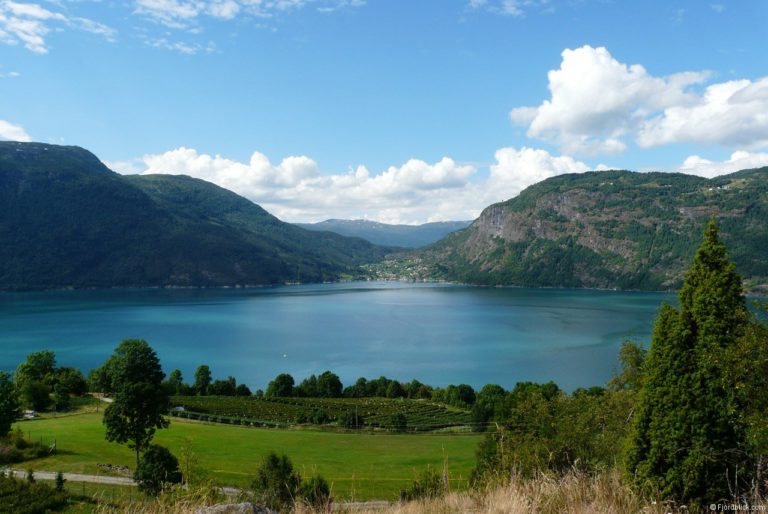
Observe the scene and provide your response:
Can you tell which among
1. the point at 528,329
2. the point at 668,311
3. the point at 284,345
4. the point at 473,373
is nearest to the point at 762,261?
the point at 528,329

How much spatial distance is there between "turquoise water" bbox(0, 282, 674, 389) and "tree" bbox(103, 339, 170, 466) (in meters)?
44.3

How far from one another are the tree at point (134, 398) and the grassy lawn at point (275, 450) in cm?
206

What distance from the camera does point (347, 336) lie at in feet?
340

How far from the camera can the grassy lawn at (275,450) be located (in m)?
23.8

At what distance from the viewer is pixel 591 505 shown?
4.37 metres

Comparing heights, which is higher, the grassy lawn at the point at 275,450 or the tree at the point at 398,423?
the grassy lawn at the point at 275,450

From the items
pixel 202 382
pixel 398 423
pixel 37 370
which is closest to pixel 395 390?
pixel 398 423

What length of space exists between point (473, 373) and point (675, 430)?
66690mm

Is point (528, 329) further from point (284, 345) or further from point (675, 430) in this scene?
point (675, 430)

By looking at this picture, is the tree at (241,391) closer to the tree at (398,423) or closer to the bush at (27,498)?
the tree at (398,423)

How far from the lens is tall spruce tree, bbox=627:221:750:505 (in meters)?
6.88

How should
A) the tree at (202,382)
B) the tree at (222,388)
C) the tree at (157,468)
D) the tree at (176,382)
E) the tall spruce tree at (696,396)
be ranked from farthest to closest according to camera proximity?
the tree at (202,382) < the tree at (222,388) < the tree at (176,382) < the tree at (157,468) < the tall spruce tree at (696,396)

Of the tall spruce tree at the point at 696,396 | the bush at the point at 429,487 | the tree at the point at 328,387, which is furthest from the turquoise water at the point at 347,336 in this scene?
the tall spruce tree at the point at 696,396

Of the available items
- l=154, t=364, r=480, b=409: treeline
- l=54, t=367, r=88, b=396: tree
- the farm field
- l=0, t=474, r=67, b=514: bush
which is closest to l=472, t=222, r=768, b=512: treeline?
l=0, t=474, r=67, b=514: bush
